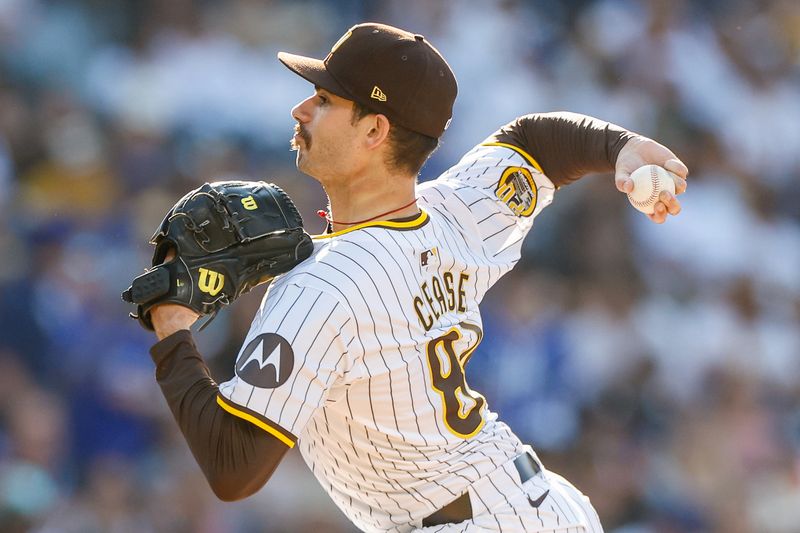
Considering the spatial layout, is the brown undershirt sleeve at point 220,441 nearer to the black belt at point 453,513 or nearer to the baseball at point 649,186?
the black belt at point 453,513

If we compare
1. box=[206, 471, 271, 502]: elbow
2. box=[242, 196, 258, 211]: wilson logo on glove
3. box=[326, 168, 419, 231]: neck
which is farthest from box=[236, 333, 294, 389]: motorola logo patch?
box=[326, 168, 419, 231]: neck

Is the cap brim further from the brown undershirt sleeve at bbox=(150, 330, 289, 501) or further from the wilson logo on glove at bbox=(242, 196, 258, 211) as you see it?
the brown undershirt sleeve at bbox=(150, 330, 289, 501)

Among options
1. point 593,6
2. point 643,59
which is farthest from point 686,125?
point 593,6

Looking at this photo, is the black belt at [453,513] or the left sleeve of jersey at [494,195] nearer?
the black belt at [453,513]

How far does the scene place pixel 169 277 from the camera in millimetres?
2588

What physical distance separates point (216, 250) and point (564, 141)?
122cm

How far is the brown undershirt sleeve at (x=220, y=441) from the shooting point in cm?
242

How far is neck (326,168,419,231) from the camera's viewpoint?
291cm

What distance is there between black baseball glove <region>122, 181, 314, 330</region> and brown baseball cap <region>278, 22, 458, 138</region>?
14.7 inches

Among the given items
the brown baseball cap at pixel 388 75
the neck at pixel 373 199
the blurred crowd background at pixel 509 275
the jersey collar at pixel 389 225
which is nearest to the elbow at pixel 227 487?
the jersey collar at pixel 389 225

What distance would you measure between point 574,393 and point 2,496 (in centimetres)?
308

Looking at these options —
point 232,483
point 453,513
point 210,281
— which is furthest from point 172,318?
point 453,513

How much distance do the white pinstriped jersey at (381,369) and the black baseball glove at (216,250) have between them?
75 mm

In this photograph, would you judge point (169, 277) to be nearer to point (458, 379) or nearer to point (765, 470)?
point (458, 379)
